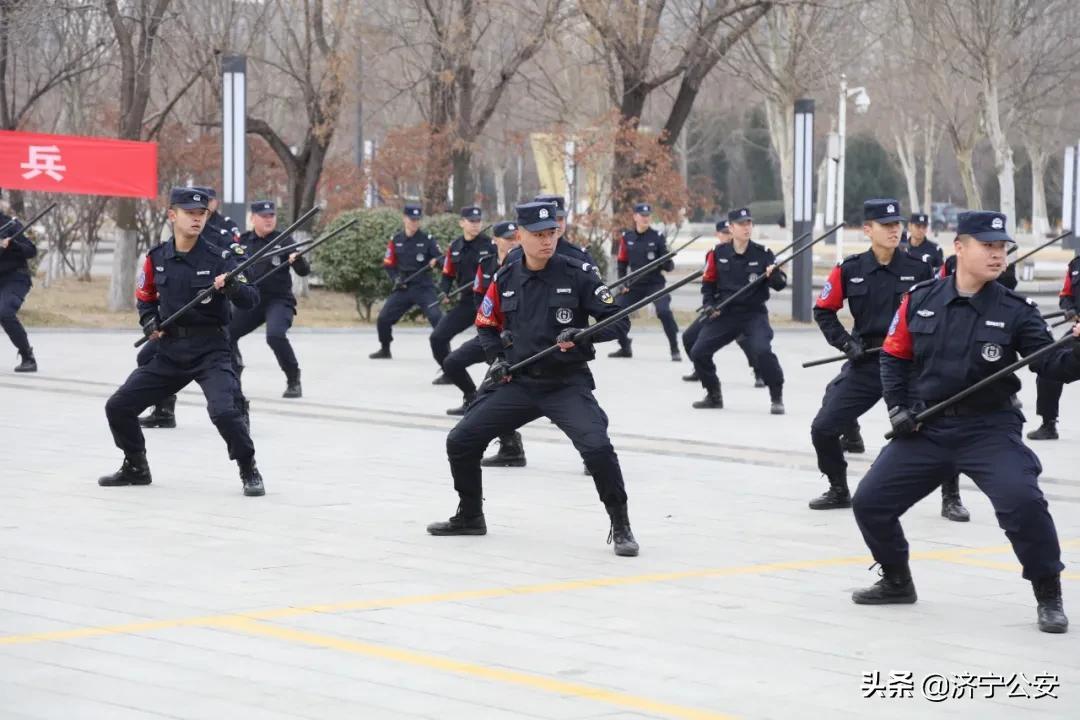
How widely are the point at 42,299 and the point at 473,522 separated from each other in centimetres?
2038

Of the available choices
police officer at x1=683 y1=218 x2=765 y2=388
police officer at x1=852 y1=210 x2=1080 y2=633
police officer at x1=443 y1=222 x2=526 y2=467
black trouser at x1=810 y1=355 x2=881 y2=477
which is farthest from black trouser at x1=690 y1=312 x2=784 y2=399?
police officer at x1=852 y1=210 x2=1080 y2=633

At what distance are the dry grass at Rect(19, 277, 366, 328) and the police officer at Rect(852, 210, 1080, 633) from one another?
17276 millimetres

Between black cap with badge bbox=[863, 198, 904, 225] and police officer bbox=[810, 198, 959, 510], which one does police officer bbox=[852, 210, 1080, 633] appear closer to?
police officer bbox=[810, 198, 959, 510]

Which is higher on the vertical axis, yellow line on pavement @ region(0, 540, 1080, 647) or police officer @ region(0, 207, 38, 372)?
police officer @ region(0, 207, 38, 372)

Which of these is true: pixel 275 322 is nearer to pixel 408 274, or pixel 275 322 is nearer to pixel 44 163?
pixel 408 274

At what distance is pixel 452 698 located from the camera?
5.70 metres

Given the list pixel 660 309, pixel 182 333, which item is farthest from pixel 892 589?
pixel 660 309

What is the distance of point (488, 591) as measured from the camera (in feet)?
24.8

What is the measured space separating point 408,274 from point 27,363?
13.8ft

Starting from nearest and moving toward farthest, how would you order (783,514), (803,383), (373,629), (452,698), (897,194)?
(452,698) < (373,629) < (783,514) < (803,383) < (897,194)

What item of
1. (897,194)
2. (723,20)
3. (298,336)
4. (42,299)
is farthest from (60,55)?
(897,194)

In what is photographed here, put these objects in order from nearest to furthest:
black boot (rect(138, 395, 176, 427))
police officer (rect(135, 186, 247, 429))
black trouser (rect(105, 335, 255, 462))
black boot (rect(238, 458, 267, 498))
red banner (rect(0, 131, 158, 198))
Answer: black boot (rect(238, 458, 267, 498)), black trouser (rect(105, 335, 255, 462)), police officer (rect(135, 186, 247, 429)), black boot (rect(138, 395, 176, 427)), red banner (rect(0, 131, 158, 198))

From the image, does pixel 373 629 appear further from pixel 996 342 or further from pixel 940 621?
pixel 996 342

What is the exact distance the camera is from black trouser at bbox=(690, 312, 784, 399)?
48.7 ft
